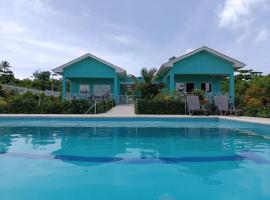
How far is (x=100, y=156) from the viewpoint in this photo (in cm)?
780

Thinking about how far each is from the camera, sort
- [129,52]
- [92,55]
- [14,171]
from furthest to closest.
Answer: [129,52]
[92,55]
[14,171]

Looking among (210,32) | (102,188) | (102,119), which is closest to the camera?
(102,188)

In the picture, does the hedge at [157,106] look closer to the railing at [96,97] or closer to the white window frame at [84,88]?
the railing at [96,97]

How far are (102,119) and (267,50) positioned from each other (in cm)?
1772

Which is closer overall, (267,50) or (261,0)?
(261,0)

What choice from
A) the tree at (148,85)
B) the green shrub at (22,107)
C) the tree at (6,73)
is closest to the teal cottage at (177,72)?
the tree at (148,85)

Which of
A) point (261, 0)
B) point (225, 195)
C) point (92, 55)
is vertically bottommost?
point (225, 195)

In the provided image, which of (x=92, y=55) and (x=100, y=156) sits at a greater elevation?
(x=92, y=55)

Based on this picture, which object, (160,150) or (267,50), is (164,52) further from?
(160,150)

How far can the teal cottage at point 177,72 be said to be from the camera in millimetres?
24656

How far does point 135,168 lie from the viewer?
6.51 meters

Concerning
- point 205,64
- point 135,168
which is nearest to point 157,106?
point 205,64

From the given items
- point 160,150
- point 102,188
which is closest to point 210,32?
point 160,150

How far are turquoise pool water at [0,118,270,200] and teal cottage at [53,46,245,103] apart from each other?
13.5 m
